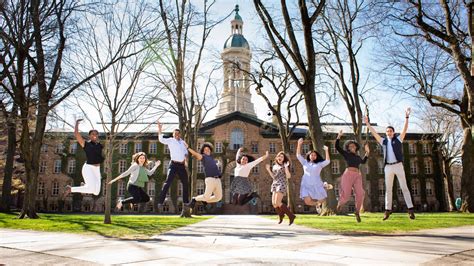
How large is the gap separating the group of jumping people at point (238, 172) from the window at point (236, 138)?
141 ft

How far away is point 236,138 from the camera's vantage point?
51.7 metres

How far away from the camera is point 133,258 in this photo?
6973mm

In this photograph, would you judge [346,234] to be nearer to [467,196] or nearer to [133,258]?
[133,258]

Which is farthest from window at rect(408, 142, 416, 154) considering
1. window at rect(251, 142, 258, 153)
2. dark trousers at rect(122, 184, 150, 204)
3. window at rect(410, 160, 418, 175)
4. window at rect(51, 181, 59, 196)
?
dark trousers at rect(122, 184, 150, 204)

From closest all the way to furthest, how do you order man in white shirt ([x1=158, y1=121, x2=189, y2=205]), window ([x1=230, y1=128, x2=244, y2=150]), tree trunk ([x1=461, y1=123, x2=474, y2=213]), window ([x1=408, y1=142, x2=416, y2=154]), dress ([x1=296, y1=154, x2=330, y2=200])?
man in white shirt ([x1=158, y1=121, x2=189, y2=205]) → dress ([x1=296, y1=154, x2=330, y2=200]) → tree trunk ([x1=461, y1=123, x2=474, y2=213]) → window ([x1=230, y1=128, x2=244, y2=150]) → window ([x1=408, y1=142, x2=416, y2=154])

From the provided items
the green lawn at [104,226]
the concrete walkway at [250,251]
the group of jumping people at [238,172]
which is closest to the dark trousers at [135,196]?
the group of jumping people at [238,172]

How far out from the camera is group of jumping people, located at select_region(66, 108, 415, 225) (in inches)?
255

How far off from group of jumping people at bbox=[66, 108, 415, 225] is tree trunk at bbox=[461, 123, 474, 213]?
66.2 ft

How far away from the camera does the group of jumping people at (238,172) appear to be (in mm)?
6465

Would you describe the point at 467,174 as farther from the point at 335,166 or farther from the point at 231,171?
the point at 335,166

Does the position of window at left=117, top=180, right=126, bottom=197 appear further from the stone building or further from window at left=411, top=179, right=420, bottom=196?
window at left=411, top=179, right=420, bottom=196

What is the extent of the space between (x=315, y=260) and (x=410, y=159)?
174 ft

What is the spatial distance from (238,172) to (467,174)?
2343cm

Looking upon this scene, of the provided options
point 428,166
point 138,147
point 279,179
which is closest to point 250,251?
point 279,179
